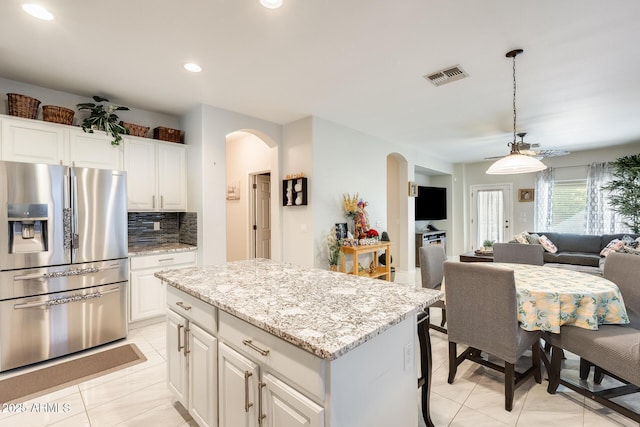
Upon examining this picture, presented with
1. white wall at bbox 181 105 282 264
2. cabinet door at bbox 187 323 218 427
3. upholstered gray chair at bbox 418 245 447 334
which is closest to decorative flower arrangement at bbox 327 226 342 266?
upholstered gray chair at bbox 418 245 447 334

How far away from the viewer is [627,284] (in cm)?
241

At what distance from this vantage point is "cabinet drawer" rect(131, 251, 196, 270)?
3213 mm

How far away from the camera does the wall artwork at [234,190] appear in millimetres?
5658

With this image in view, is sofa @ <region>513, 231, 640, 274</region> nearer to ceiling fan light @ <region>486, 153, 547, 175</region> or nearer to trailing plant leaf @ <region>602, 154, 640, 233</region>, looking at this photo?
trailing plant leaf @ <region>602, 154, 640, 233</region>

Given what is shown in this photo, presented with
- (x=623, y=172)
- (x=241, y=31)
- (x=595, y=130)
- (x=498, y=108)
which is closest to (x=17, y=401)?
(x=241, y=31)

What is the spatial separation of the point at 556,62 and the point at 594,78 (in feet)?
2.39

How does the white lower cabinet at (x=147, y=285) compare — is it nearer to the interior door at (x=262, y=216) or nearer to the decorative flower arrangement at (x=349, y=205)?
the interior door at (x=262, y=216)

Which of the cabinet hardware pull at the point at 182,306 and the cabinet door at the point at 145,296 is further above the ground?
the cabinet hardware pull at the point at 182,306

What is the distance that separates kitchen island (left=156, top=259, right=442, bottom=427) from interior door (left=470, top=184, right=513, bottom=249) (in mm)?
7234

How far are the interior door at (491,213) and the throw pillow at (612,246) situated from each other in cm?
247

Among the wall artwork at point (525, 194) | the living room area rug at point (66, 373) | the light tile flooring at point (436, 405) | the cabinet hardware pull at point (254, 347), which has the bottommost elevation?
the light tile flooring at point (436, 405)

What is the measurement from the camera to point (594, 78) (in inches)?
114

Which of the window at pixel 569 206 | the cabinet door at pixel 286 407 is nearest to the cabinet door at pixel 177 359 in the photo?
the cabinet door at pixel 286 407

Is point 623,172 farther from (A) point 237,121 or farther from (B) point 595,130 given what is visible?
(A) point 237,121
